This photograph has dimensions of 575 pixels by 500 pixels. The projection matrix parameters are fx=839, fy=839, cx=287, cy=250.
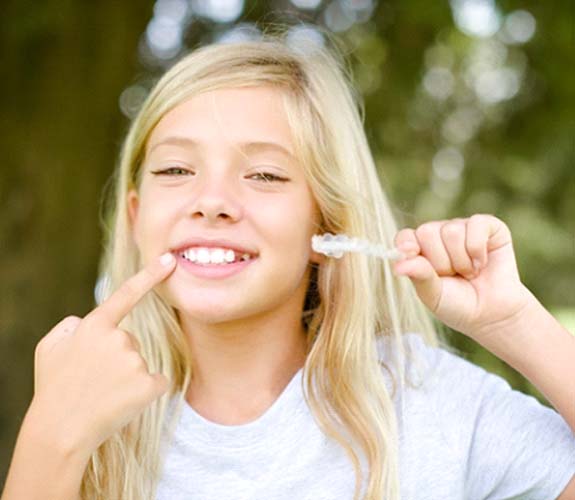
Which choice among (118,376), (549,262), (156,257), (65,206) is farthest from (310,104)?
(549,262)

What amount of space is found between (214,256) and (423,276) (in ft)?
1.80

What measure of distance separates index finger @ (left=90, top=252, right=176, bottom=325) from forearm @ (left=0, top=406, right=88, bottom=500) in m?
0.27

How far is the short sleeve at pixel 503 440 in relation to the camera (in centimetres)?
200

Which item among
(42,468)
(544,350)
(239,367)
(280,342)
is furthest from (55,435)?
(544,350)

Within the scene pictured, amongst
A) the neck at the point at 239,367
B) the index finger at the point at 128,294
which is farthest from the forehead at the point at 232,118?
the neck at the point at 239,367

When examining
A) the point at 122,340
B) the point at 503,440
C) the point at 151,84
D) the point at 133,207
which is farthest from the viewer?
the point at 151,84

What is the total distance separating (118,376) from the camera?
1.86 meters

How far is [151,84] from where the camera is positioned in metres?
5.57

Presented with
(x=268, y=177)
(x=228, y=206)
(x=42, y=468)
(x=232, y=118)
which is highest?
(x=232, y=118)

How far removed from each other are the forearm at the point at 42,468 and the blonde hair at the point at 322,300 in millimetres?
333

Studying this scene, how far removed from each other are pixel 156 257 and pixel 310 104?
607 millimetres

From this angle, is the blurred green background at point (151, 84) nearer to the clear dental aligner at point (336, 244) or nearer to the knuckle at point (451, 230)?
the clear dental aligner at point (336, 244)

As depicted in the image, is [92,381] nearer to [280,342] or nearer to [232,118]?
[280,342]

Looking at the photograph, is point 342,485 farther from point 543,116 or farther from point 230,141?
point 543,116
